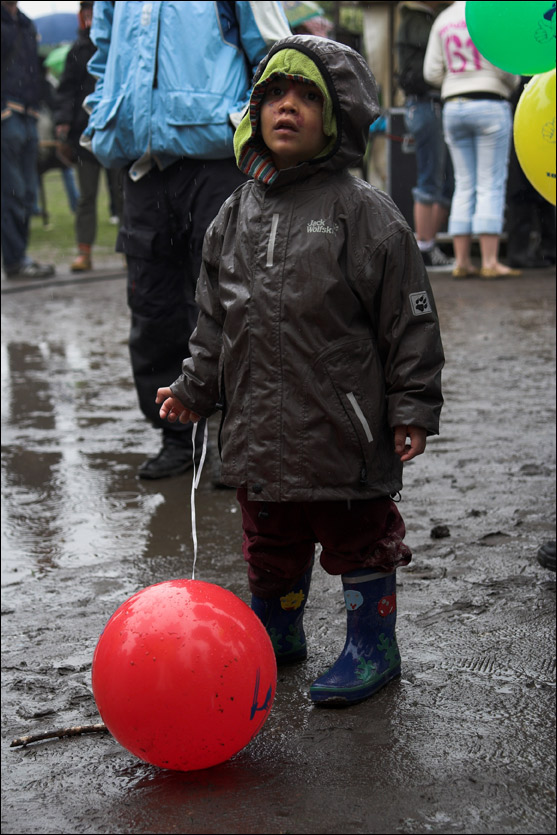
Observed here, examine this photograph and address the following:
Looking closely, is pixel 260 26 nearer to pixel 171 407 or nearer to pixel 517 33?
pixel 517 33

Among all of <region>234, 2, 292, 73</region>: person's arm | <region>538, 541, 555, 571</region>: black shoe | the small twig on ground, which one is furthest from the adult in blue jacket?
the small twig on ground

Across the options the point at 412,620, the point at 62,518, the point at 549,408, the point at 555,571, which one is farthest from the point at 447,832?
the point at 549,408

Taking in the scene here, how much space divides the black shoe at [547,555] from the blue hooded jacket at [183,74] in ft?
6.28

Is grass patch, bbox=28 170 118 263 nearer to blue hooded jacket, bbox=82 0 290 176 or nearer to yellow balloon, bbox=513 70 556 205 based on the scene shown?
blue hooded jacket, bbox=82 0 290 176

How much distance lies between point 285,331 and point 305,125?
0.52 meters

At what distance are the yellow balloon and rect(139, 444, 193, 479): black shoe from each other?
193 cm

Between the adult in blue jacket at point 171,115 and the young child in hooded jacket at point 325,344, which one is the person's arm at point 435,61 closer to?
the adult in blue jacket at point 171,115

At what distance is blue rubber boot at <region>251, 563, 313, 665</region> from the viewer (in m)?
2.94

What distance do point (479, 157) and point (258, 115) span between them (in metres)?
6.84

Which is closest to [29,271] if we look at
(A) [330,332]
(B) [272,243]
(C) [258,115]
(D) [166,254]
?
(D) [166,254]

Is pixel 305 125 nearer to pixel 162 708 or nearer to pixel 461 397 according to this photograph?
pixel 162 708

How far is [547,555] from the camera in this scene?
3.54m

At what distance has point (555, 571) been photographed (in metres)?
3.52

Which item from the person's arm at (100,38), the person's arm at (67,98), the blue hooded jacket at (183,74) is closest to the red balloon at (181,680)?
the blue hooded jacket at (183,74)
